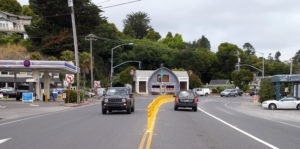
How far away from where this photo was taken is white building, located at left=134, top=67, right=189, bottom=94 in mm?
80875

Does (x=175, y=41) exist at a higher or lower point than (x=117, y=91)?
higher

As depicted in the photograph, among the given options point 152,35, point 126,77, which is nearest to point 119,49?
point 126,77

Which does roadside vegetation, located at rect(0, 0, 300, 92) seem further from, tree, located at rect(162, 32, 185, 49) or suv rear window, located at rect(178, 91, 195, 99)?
suv rear window, located at rect(178, 91, 195, 99)

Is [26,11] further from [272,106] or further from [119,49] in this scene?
[272,106]

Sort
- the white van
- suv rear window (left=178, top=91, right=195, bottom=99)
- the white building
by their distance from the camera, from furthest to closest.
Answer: the white building, the white van, suv rear window (left=178, top=91, right=195, bottom=99)

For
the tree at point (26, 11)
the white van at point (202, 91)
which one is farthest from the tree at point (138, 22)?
the white van at point (202, 91)

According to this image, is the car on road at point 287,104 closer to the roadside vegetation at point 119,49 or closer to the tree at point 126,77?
the roadside vegetation at point 119,49

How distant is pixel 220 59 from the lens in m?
107

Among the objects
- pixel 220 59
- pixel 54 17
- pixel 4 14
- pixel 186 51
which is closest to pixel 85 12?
pixel 54 17

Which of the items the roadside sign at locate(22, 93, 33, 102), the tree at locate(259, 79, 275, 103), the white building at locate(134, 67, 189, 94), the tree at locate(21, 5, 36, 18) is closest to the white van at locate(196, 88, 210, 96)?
the white building at locate(134, 67, 189, 94)

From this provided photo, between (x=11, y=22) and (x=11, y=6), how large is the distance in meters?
13.2

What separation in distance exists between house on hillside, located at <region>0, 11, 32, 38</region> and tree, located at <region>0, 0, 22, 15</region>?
7.99 m

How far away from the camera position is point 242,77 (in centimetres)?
8269

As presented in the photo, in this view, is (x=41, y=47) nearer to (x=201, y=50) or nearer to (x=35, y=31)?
(x=35, y=31)
